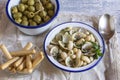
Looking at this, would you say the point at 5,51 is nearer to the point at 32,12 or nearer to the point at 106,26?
the point at 32,12

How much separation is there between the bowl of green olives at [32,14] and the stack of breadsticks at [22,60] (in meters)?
0.05

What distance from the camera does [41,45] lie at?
618 mm

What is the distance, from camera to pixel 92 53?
1.86 ft

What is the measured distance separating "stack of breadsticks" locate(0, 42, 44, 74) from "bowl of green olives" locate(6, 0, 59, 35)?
1.9 inches

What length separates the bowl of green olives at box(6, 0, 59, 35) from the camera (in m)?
0.60

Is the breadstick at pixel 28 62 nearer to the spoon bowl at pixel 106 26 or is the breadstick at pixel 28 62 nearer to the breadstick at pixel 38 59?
the breadstick at pixel 38 59

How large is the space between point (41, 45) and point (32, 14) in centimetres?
8

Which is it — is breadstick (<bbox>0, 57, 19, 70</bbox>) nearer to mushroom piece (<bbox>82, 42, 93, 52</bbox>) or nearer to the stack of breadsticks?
the stack of breadsticks

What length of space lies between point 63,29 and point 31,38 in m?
0.08

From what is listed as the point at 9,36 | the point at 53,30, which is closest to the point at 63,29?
the point at 53,30

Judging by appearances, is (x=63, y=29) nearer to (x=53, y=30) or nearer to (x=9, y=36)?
(x=53, y=30)

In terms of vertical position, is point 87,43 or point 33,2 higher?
point 33,2

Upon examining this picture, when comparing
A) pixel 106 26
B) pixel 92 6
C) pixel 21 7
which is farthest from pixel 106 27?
pixel 21 7

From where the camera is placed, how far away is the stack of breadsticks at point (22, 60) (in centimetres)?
55
